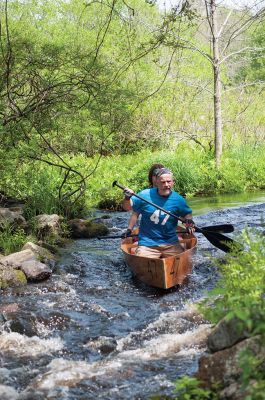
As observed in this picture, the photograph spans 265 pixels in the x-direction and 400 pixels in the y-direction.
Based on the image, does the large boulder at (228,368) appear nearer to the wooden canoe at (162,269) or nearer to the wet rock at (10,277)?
the wooden canoe at (162,269)

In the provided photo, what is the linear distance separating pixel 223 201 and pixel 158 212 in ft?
23.8

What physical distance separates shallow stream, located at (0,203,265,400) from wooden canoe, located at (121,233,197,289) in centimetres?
15

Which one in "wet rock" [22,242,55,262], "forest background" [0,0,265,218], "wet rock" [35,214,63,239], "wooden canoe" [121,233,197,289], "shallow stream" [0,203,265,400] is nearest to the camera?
"shallow stream" [0,203,265,400]

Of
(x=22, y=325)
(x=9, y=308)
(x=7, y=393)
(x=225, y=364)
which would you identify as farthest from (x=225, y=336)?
(x=9, y=308)

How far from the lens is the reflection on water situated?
13137mm

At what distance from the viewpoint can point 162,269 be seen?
6539 millimetres

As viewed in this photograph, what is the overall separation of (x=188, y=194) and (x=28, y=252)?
829cm

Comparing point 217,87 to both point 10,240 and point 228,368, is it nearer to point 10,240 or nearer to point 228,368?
point 10,240

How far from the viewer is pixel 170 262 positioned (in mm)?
6555

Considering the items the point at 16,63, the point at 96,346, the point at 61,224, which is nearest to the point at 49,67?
the point at 16,63

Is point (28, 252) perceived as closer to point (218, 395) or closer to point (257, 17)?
point (218, 395)

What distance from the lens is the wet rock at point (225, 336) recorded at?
3322 millimetres

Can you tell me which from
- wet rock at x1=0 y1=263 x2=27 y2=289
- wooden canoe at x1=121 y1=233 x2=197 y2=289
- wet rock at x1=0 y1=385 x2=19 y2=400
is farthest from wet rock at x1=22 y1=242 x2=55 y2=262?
wet rock at x1=0 y1=385 x2=19 y2=400

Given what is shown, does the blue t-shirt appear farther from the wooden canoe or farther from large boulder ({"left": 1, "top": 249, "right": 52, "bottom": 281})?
large boulder ({"left": 1, "top": 249, "right": 52, "bottom": 281})
